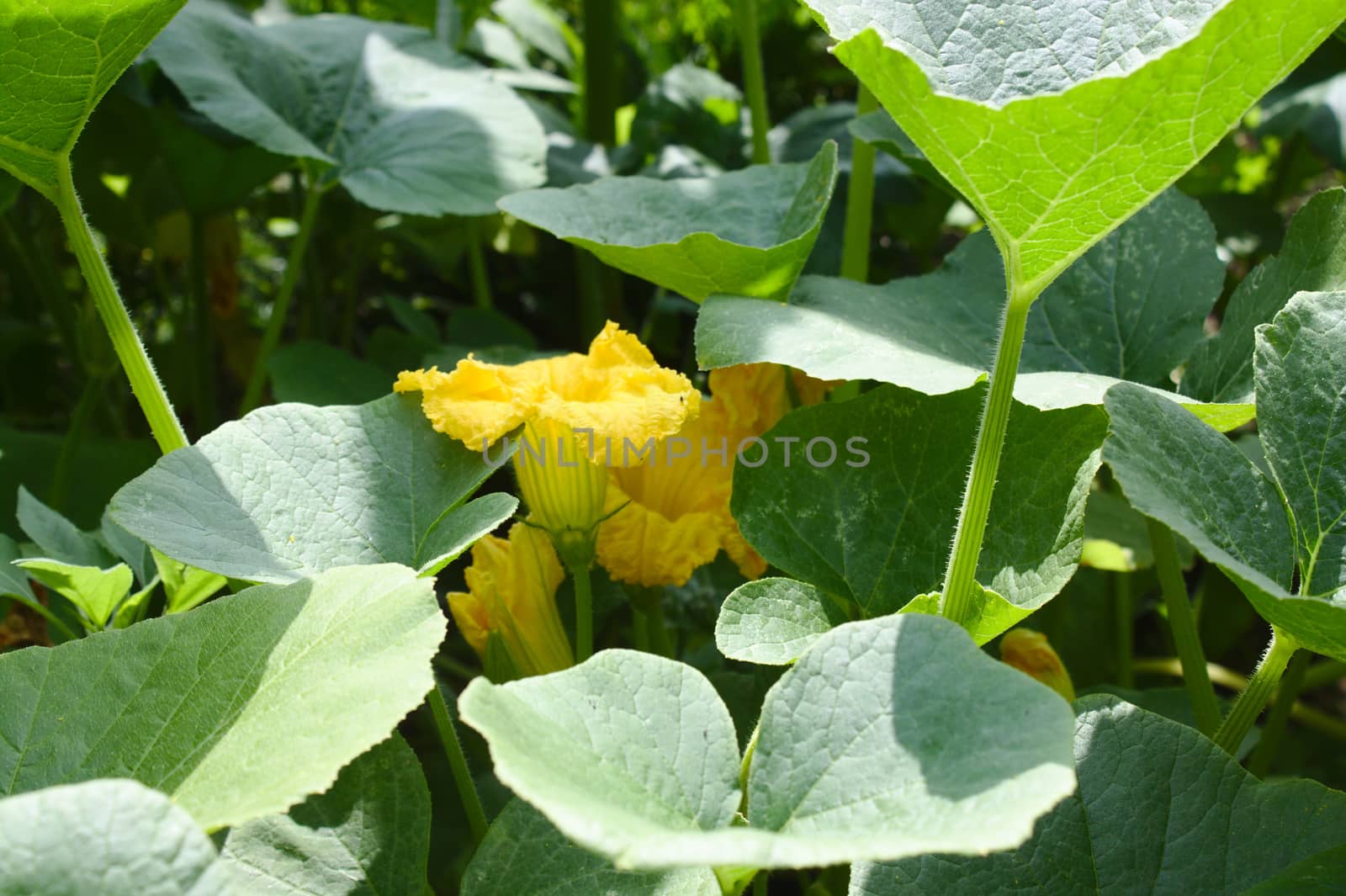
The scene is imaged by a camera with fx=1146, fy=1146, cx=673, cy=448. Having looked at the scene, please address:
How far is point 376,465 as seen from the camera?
917 millimetres

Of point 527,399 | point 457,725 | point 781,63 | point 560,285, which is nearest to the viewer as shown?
point 527,399

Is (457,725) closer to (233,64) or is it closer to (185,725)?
(185,725)

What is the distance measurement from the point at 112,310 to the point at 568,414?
37 centimetres

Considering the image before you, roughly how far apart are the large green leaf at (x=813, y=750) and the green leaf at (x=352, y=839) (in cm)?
20

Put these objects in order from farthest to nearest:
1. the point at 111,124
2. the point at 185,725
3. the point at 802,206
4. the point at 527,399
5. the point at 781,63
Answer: the point at 781,63
the point at 111,124
the point at 802,206
the point at 527,399
the point at 185,725

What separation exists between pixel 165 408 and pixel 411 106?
70cm

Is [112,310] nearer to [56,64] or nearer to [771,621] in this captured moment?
[56,64]

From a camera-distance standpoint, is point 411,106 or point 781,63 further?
point 781,63

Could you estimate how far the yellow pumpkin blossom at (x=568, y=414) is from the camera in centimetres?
87

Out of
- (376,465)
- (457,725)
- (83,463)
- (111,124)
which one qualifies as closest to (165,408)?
(376,465)

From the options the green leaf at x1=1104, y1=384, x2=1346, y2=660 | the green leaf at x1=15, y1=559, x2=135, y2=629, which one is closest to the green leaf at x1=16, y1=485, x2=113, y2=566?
the green leaf at x1=15, y1=559, x2=135, y2=629

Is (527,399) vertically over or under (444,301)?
over

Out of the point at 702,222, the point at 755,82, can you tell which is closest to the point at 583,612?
the point at 702,222

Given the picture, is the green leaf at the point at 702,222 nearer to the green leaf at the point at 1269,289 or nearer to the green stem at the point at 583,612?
the green stem at the point at 583,612
